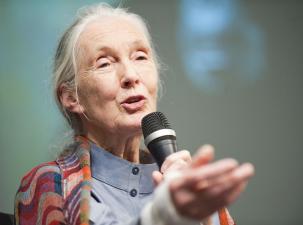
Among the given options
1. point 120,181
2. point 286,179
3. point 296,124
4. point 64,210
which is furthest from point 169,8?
point 64,210

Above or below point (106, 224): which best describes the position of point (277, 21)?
above

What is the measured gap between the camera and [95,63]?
1277 mm

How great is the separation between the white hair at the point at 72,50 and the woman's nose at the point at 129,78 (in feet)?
0.62

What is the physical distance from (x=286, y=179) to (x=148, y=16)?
0.97 meters

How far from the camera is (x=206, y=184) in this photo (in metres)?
0.63

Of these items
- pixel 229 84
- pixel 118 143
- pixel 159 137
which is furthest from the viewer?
pixel 229 84

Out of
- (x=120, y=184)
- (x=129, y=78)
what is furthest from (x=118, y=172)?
(x=129, y=78)

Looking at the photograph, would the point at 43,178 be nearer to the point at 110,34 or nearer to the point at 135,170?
the point at 135,170

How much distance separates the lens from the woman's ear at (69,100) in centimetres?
135

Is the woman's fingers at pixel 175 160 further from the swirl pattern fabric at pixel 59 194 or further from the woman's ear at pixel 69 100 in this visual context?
the woman's ear at pixel 69 100

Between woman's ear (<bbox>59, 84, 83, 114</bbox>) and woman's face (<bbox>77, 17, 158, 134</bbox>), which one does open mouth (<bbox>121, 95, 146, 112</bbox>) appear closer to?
woman's face (<bbox>77, 17, 158, 134</bbox>)

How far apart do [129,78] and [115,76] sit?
0.17ft

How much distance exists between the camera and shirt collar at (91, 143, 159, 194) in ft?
3.97

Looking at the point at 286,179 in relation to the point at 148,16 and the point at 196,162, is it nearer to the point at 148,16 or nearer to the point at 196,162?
the point at 148,16
